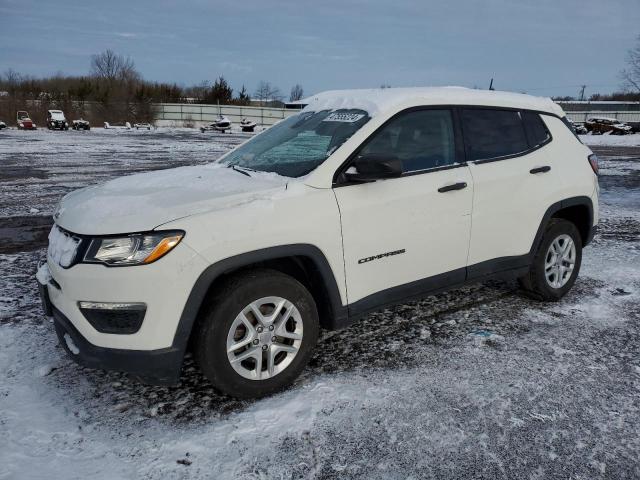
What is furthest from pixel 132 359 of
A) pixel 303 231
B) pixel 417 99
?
pixel 417 99

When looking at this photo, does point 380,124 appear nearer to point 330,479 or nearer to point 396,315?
point 396,315

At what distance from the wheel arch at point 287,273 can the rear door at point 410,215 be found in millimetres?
141

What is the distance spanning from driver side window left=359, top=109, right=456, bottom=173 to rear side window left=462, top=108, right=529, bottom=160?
17cm

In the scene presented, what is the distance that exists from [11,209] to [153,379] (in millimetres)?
7109

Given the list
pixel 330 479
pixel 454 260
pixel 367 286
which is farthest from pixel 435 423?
pixel 454 260

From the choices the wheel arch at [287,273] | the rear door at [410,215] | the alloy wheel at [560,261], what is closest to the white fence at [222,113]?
the alloy wheel at [560,261]

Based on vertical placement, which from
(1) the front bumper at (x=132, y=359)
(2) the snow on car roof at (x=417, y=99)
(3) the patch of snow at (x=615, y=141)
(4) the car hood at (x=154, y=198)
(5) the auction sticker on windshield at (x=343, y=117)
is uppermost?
→ (3) the patch of snow at (x=615, y=141)

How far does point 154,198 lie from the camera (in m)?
2.84

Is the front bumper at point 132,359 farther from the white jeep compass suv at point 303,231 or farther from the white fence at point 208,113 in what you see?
the white fence at point 208,113

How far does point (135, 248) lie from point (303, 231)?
2.96 ft

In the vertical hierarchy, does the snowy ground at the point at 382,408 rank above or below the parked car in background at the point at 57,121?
below

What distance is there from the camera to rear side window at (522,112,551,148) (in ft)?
13.7

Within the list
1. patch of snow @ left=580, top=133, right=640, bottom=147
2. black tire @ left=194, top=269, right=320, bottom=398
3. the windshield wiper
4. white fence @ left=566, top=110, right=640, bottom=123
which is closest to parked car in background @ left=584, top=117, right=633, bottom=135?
patch of snow @ left=580, top=133, right=640, bottom=147

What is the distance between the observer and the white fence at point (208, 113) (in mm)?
56594
